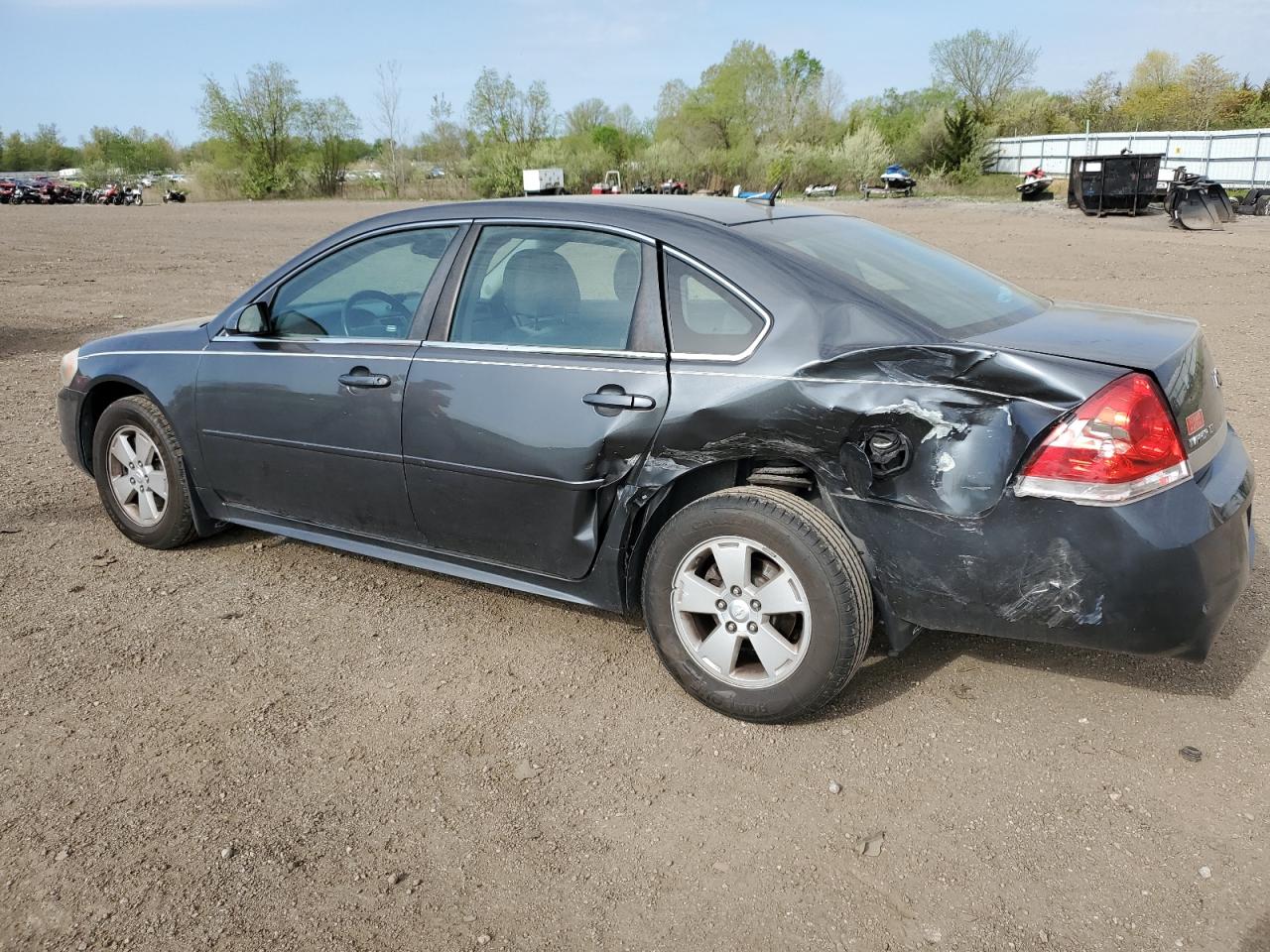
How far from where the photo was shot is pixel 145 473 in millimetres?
4797

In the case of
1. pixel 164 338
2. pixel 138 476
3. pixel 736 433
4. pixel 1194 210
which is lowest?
pixel 1194 210

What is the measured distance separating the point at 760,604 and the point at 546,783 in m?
0.86

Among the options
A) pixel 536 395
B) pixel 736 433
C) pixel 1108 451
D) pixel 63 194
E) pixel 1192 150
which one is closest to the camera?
pixel 1108 451

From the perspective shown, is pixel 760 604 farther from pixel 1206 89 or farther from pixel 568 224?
pixel 1206 89

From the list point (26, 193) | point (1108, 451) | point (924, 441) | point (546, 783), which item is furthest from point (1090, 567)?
point (26, 193)

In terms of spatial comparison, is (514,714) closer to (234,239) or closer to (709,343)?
(709,343)

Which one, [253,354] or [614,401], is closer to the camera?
[614,401]

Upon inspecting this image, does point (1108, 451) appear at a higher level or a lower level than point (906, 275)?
lower

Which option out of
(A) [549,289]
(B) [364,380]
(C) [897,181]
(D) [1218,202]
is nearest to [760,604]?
(A) [549,289]

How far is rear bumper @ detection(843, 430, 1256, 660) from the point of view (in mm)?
2734

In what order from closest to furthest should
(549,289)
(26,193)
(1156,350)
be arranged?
(1156,350), (549,289), (26,193)

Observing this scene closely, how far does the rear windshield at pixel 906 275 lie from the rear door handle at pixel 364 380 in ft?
4.80

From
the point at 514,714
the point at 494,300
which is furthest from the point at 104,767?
the point at 494,300

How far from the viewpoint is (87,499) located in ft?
18.7
